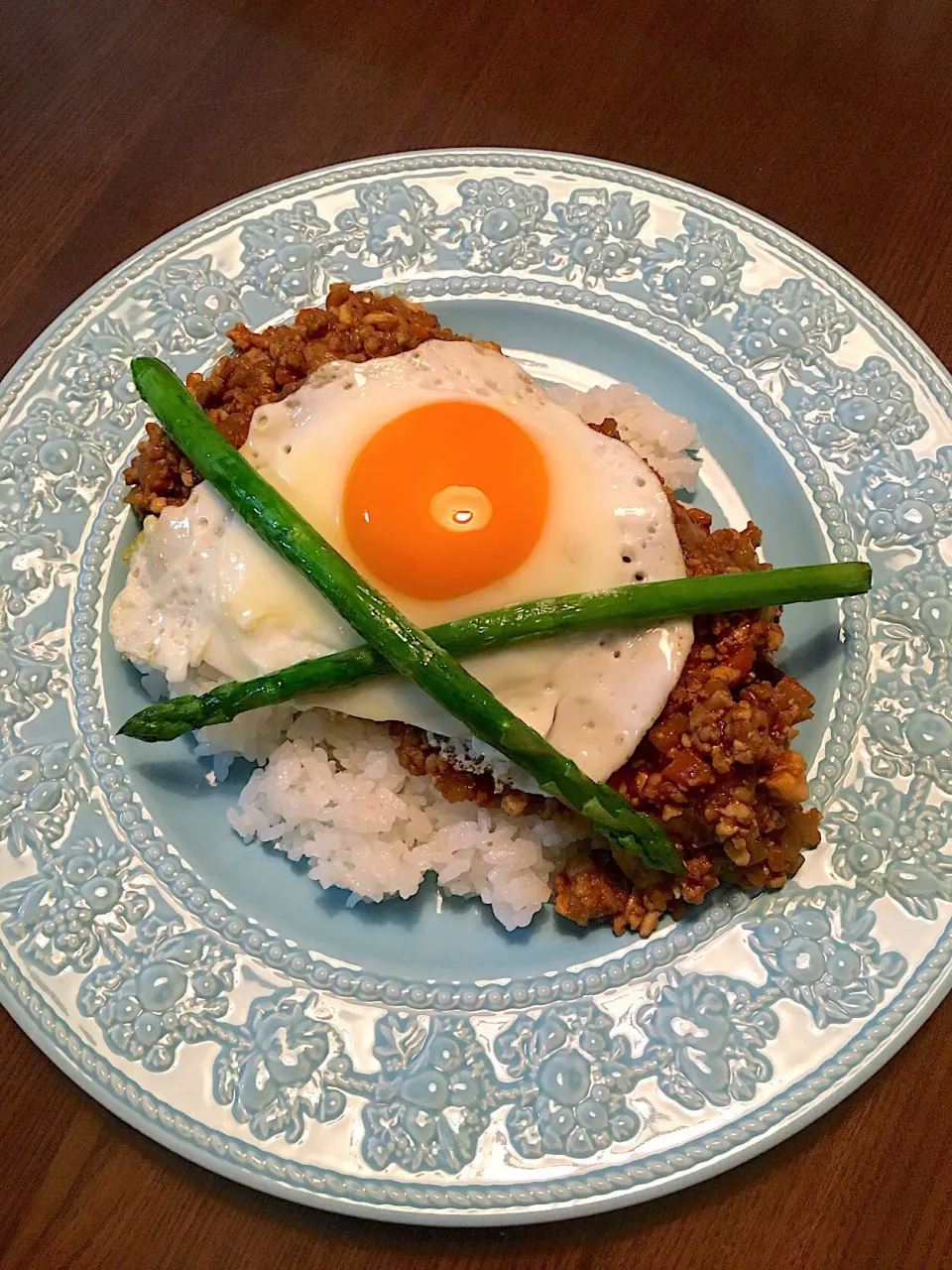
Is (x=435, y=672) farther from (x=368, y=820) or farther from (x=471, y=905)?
(x=471, y=905)

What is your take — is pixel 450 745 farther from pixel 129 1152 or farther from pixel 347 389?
pixel 129 1152

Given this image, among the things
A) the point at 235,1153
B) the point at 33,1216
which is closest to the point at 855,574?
the point at 235,1153

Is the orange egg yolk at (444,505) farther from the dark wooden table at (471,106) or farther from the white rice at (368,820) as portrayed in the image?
the dark wooden table at (471,106)

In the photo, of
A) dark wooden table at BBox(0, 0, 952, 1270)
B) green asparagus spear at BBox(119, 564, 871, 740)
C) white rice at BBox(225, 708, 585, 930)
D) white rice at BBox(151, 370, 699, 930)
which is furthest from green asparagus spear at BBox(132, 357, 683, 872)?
dark wooden table at BBox(0, 0, 952, 1270)

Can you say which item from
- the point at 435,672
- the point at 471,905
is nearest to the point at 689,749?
the point at 435,672

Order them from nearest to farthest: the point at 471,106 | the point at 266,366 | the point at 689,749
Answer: the point at 689,749 → the point at 266,366 → the point at 471,106

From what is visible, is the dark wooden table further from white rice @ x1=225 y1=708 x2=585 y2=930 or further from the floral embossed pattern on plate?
white rice @ x1=225 y1=708 x2=585 y2=930
